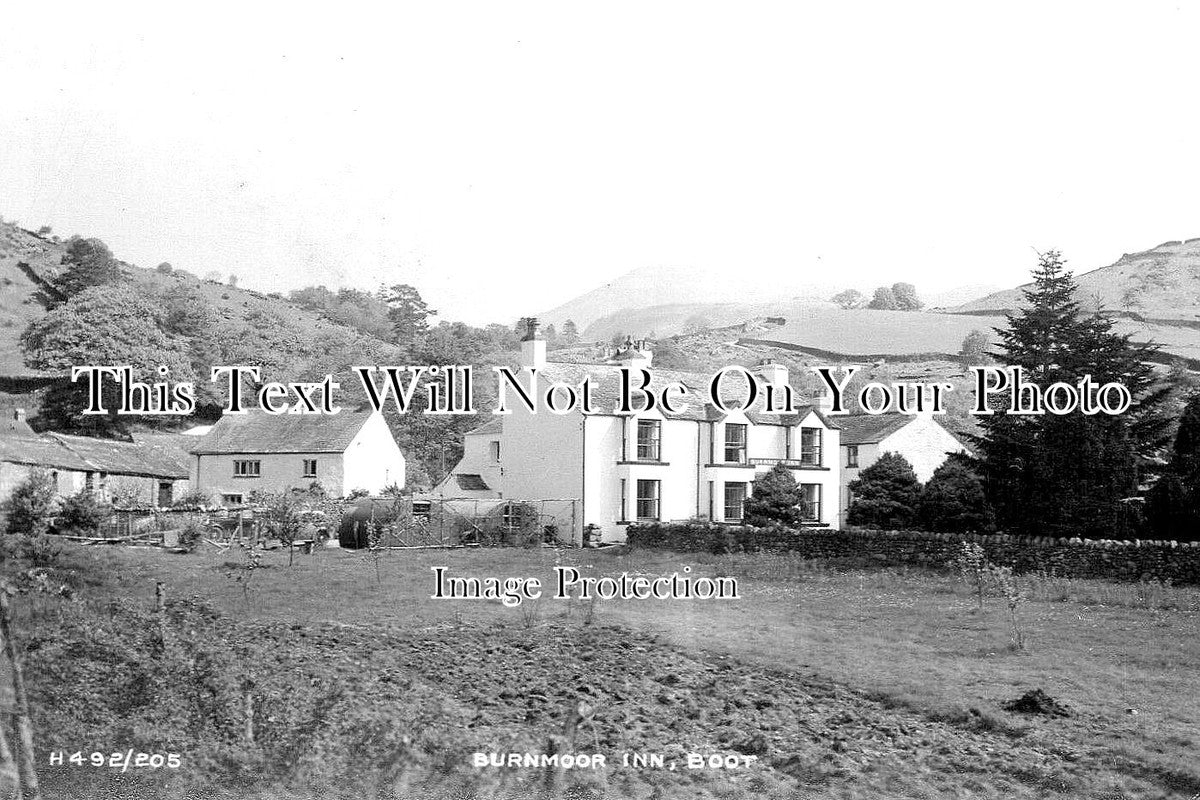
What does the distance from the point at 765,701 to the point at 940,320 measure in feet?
8.69

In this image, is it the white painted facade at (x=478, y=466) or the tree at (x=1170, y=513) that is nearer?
the white painted facade at (x=478, y=466)

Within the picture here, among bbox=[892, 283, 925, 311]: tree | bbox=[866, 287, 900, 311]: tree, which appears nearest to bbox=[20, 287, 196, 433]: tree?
bbox=[866, 287, 900, 311]: tree

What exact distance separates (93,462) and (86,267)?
115 centimetres

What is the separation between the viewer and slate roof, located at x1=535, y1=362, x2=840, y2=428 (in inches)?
263

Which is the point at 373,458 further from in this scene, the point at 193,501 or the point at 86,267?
the point at 86,267

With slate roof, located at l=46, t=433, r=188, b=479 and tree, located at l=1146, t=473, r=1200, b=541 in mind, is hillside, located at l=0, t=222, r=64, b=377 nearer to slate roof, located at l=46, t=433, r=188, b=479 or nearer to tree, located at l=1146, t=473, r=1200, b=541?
slate roof, located at l=46, t=433, r=188, b=479

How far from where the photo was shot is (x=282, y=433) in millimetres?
6496

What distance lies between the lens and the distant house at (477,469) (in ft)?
21.9

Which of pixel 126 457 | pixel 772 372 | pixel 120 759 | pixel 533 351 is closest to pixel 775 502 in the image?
pixel 772 372

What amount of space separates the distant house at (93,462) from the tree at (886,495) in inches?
175

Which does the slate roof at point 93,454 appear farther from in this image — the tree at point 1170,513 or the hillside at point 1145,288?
the tree at point 1170,513

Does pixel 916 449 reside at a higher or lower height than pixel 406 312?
lower

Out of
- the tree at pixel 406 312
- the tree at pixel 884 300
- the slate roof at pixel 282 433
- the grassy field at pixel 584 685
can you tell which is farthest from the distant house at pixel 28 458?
the tree at pixel 884 300

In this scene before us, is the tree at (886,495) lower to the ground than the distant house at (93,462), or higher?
lower
